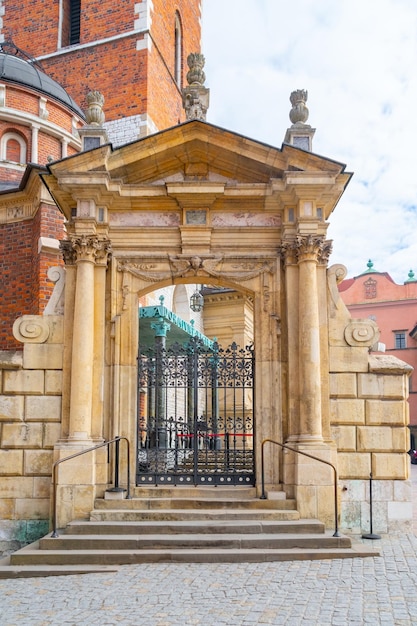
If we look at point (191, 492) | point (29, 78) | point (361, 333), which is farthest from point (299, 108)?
point (29, 78)

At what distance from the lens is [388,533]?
911 centimetres

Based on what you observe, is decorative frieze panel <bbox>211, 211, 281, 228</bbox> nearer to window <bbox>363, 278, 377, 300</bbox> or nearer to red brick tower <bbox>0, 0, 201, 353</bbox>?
red brick tower <bbox>0, 0, 201, 353</bbox>

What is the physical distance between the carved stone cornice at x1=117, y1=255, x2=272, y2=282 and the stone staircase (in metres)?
3.13

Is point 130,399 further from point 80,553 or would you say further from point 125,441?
point 80,553

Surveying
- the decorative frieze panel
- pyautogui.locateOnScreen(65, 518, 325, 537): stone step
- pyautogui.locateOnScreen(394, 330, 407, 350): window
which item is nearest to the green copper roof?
the decorative frieze panel

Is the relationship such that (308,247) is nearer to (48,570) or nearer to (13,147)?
(48,570)

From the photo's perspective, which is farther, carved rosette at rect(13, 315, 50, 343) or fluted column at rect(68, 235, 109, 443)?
carved rosette at rect(13, 315, 50, 343)

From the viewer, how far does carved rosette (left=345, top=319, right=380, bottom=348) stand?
959cm

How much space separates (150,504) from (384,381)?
3746mm

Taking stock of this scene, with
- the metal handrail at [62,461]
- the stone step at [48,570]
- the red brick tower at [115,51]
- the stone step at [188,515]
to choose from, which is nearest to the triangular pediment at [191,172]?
the metal handrail at [62,461]

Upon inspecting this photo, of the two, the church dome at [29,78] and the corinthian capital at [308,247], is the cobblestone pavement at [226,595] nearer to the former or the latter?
the corinthian capital at [308,247]

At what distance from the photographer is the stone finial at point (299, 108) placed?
10.1 m

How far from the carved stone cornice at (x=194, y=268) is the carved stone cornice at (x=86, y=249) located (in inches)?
11.9

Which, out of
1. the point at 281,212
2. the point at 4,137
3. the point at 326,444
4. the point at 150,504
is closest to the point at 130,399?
the point at 150,504
